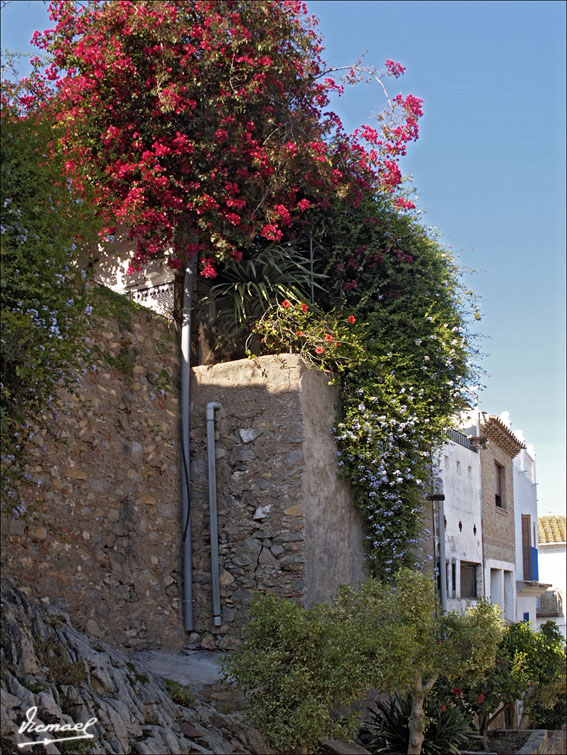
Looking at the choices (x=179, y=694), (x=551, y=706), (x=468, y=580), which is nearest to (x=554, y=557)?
(x=468, y=580)

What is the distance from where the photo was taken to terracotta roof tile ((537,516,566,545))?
31.3m

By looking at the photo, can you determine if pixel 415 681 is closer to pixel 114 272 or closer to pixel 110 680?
pixel 110 680

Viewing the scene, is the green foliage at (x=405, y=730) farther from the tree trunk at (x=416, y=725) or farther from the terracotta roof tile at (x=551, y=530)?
the terracotta roof tile at (x=551, y=530)

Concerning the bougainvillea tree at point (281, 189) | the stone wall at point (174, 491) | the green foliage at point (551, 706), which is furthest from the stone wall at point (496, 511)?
the stone wall at point (174, 491)

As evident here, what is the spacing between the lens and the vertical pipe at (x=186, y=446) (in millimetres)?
9070

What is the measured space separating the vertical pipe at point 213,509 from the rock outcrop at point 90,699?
1.57 meters

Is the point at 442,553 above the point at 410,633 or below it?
above

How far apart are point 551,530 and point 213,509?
2538cm

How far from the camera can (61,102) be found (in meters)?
9.06

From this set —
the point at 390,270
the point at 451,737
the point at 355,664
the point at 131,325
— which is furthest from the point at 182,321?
the point at 451,737

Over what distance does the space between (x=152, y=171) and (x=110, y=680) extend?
511 centimetres

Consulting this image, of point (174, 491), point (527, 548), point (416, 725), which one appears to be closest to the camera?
point (416, 725)

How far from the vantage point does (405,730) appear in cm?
908

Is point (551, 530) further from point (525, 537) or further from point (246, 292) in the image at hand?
point (246, 292)
